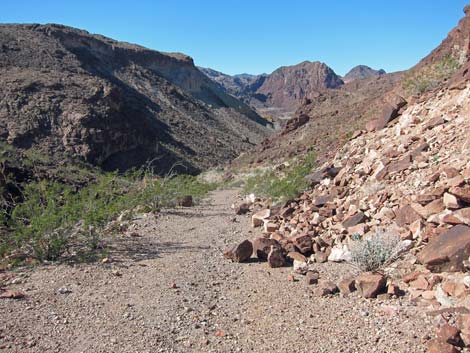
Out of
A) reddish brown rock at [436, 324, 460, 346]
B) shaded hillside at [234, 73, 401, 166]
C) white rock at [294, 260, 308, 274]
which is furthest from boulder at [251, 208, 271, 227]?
shaded hillside at [234, 73, 401, 166]

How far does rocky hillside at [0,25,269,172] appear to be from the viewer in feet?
95.6

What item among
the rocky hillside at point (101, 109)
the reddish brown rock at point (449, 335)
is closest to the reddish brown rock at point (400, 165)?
the reddish brown rock at point (449, 335)

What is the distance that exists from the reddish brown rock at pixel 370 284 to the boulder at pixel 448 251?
501 millimetres

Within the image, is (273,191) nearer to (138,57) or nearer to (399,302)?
(399,302)

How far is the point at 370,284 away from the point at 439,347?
1.32 m

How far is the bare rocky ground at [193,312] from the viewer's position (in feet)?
13.2

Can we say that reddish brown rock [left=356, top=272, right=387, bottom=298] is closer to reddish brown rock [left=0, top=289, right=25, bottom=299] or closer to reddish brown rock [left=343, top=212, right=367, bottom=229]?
reddish brown rock [left=343, top=212, right=367, bottom=229]

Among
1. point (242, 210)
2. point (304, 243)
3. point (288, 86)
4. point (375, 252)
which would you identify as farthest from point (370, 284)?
point (288, 86)

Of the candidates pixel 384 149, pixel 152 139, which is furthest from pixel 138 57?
pixel 384 149

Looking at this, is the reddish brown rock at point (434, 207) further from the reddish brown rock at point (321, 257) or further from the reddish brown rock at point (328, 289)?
the reddish brown rock at point (328, 289)

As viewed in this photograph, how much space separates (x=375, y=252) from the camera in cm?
527

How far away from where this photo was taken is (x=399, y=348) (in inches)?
143

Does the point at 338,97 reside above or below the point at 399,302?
above

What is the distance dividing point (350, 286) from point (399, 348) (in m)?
1.28
